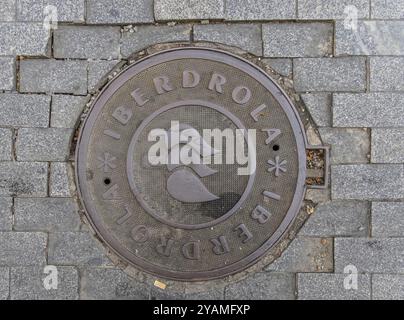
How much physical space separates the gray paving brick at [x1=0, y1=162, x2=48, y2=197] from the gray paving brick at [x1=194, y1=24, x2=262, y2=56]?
1628mm

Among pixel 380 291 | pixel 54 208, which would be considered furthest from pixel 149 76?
pixel 380 291

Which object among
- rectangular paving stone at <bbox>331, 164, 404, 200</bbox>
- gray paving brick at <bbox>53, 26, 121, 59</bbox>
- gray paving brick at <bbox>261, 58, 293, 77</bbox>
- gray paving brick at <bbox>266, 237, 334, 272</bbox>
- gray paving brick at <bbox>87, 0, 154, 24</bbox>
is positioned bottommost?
gray paving brick at <bbox>266, 237, 334, 272</bbox>

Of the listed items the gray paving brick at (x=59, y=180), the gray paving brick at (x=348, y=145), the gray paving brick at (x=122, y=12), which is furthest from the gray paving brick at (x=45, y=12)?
the gray paving brick at (x=348, y=145)

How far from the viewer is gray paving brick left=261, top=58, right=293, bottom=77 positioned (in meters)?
3.36

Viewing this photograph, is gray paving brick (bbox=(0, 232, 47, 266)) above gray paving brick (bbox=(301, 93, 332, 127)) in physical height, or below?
below

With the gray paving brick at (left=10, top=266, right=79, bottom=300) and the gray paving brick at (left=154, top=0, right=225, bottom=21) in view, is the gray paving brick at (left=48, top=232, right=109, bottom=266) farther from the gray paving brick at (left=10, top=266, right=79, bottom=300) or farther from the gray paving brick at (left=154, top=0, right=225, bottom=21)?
the gray paving brick at (left=154, top=0, right=225, bottom=21)

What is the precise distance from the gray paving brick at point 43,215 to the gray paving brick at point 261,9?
201 cm

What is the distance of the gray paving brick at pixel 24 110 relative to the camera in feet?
11.1

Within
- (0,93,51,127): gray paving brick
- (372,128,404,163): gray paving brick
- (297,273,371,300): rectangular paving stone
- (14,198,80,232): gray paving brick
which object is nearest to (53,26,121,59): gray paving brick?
(0,93,51,127): gray paving brick

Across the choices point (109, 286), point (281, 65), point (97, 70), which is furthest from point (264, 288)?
point (97, 70)

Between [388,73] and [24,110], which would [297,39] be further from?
[24,110]

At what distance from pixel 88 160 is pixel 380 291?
2.47 meters

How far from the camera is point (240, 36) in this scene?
3.37 metres

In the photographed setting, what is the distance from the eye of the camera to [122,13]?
3.37m
